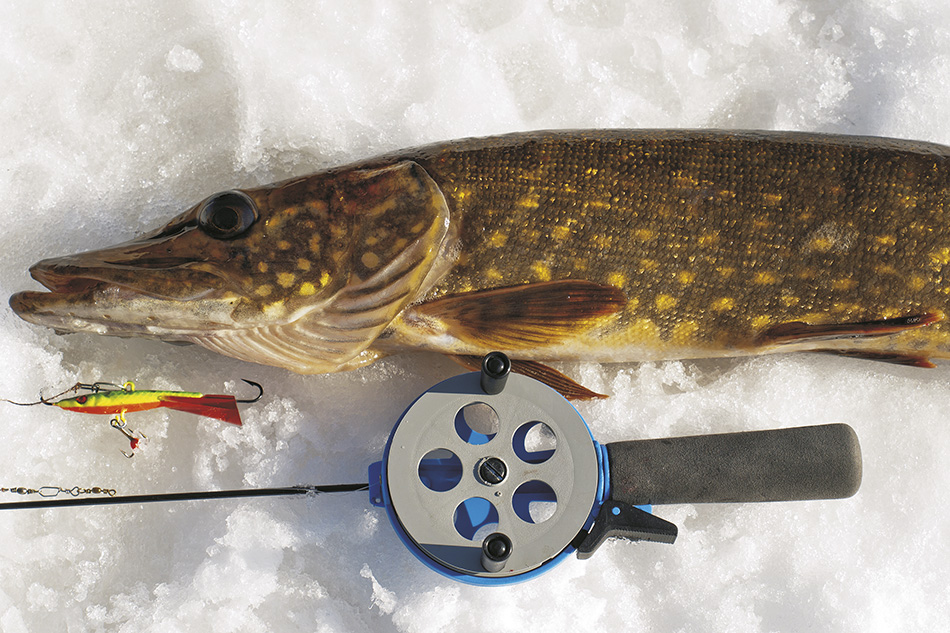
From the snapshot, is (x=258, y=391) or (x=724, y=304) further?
(x=258, y=391)

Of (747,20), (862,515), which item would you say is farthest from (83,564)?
(747,20)

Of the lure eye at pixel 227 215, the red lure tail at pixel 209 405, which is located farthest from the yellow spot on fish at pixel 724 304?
the red lure tail at pixel 209 405

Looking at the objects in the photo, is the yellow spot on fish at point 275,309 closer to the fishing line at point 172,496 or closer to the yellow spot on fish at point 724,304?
the fishing line at point 172,496

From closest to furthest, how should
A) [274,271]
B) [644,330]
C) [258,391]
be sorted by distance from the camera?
[274,271] < [644,330] < [258,391]

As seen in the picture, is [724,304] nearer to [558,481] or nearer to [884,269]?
[884,269]

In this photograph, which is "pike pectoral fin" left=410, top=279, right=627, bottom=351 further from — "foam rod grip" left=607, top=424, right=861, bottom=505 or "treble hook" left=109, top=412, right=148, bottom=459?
"treble hook" left=109, top=412, right=148, bottom=459

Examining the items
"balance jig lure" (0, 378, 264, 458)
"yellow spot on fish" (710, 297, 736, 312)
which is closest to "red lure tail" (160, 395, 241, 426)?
"balance jig lure" (0, 378, 264, 458)

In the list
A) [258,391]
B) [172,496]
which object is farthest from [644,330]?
[172,496]

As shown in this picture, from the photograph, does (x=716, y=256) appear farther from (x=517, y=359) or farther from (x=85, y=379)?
(x=85, y=379)
